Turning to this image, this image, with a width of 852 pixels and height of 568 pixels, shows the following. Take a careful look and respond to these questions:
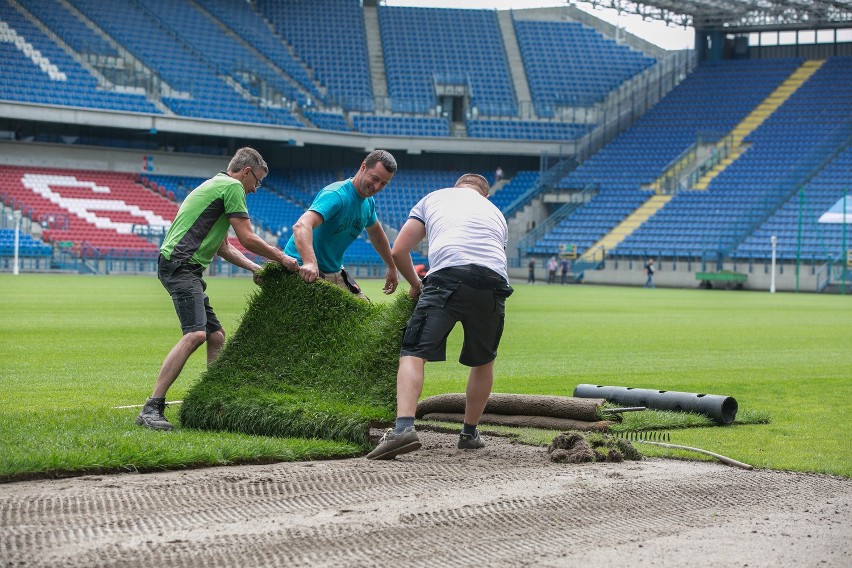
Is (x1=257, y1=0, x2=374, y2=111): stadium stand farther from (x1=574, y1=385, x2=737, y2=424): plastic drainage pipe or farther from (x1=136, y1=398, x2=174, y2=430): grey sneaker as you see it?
(x1=136, y1=398, x2=174, y2=430): grey sneaker

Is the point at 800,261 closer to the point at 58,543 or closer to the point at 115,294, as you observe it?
the point at 115,294

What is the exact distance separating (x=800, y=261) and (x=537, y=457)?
44118 mm

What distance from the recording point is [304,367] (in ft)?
29.6

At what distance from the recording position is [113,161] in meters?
58.5

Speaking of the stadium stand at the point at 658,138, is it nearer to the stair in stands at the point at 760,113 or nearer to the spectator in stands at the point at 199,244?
the stair in stands at the point at 760,113

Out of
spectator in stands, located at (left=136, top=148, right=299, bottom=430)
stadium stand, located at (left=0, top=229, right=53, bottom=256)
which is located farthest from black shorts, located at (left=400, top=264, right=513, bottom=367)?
stadium stand, located at (left=0, top=229, right=53, bottom=256)

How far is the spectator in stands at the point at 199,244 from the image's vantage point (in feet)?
29.7

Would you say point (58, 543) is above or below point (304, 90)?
below

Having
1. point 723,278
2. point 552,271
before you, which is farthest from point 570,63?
point 723,278

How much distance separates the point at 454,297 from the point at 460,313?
12 centimetres

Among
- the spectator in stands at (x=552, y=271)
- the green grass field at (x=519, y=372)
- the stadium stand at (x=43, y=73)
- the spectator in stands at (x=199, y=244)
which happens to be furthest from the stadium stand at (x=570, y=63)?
the spectator in stands at (x=199, y=244)

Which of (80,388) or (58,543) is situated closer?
(58,543)

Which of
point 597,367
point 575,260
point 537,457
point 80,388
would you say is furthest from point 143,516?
point 575,260

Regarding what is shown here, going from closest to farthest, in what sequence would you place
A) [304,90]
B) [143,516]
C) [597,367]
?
[143,516] → [597,367] → [304,90]
